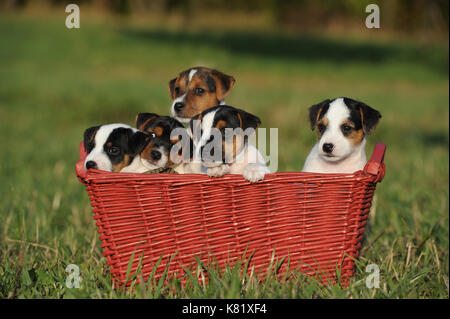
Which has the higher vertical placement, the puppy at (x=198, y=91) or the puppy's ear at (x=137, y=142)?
the puppy at (x=198, y=91)

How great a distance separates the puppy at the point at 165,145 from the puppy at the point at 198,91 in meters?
0.35

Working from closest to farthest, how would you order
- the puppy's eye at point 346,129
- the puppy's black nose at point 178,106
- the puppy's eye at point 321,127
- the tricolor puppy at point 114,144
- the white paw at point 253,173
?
the white paw at point 253,173
the tricolor puppy at point 114,144
the puppy's eye at point 346,129
the puppy's eye at point 321,127
the puppy's black nose at point 178,106

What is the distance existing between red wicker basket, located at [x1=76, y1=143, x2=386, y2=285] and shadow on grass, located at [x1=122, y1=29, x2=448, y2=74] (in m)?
22.1

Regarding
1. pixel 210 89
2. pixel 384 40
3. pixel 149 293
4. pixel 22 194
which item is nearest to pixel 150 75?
pixel 22 194

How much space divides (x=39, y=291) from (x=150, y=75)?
16.2 m

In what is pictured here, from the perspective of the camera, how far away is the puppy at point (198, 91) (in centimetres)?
402

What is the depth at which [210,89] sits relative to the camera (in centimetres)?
408

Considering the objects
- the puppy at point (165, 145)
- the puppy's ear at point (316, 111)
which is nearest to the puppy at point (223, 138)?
the puppy at point (165, 145)

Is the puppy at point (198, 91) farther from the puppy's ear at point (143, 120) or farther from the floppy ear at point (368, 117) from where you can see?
the floppy ear at point (368, 117)

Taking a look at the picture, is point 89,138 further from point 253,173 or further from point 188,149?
point 253,173

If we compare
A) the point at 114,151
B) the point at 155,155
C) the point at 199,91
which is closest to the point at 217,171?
the point at 155,155

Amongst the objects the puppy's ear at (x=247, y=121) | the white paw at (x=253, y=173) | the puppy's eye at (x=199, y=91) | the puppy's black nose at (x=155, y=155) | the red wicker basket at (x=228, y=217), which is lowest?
the red wicker basket at (x=228, y=217)

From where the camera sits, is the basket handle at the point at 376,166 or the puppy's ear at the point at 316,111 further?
the puppy's ear at the point at 316,111

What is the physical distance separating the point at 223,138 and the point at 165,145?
0.45 meters
